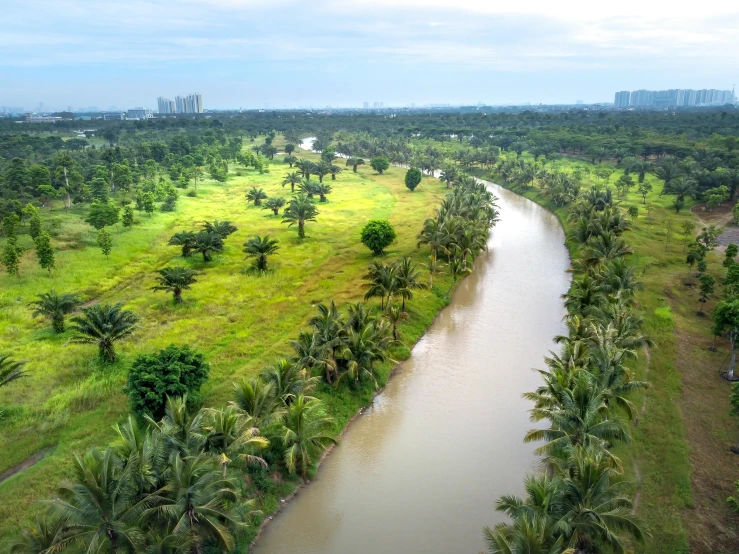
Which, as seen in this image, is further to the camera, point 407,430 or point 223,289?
point 223,289

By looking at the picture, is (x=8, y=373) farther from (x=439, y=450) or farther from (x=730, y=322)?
(x=730, y=322)

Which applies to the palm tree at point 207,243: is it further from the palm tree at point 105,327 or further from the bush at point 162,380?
the bush at point 162,380

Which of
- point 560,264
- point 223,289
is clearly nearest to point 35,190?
point 223,289

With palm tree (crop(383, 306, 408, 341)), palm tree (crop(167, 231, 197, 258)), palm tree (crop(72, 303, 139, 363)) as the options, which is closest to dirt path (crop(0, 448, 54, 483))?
palm tree (crop(72, 303, 139, 363))

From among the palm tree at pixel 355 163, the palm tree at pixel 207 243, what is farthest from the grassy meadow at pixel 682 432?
the palm tree at pixel 355 163

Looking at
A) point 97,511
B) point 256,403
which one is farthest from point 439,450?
point 97,511

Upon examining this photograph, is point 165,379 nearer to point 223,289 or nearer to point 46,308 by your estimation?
point 46,308

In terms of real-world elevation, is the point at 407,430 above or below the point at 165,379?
below

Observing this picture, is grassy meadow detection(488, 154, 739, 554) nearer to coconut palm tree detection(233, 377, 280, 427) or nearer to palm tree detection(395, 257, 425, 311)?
coconut palm tree detection(233, 377, 280, 427)
